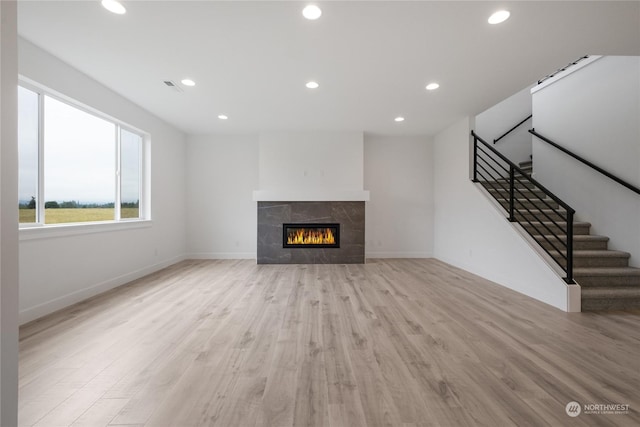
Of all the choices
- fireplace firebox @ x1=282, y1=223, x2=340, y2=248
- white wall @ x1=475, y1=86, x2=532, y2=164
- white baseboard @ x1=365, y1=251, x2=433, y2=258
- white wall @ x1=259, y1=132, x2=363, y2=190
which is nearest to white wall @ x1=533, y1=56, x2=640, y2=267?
white wall @ x1=475, y1=86, x2=532, y2=164

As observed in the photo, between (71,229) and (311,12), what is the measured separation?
11.4 ft

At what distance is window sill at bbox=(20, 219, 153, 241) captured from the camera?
269cm

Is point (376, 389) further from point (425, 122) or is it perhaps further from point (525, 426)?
point (425, 122)

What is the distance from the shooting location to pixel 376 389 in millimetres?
1645

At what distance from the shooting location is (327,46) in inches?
108

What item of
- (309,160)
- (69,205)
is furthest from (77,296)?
(309,160)

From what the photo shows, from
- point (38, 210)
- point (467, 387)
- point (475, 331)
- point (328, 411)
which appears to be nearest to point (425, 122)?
point (475, 331)

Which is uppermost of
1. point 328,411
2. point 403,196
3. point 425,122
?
point 425,122

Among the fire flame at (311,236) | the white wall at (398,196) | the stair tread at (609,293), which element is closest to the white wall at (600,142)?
the stair tread at (609,293)

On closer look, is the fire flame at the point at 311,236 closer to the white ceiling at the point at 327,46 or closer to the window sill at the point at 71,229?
the white ceiling at the point at 327,46

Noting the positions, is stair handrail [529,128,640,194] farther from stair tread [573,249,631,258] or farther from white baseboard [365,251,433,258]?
white baseboard [365,251,433,258]

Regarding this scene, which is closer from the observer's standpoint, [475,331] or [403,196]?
[475,331]

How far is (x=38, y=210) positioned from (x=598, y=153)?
7.11 metres

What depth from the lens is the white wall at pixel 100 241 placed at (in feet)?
8.98
